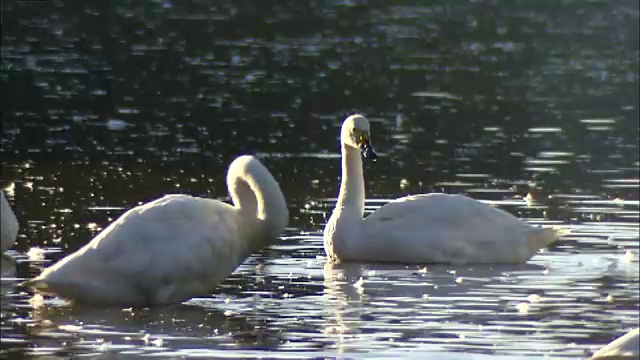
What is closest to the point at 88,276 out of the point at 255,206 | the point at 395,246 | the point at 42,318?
the point at 42,318

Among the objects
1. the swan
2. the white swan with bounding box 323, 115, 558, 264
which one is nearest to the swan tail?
the white swan with bounding box 323, 115, 558, 264

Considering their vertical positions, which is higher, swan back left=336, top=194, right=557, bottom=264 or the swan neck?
the swan neck

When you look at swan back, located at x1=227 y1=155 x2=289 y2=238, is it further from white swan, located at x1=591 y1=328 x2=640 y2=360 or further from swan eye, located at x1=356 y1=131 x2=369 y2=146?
white swan, located at x1=591 y1=328 x2=640 y2=360

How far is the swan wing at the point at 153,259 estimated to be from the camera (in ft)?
38.7

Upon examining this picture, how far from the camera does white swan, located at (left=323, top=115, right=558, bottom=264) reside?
1456 cm

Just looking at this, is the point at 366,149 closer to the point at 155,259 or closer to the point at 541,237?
the point at 541,237

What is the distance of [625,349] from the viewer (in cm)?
930

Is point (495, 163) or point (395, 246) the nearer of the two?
point (395, 246)

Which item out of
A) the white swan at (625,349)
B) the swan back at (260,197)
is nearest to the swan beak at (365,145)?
the swan back at (260,197)

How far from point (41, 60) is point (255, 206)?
63.3 ft

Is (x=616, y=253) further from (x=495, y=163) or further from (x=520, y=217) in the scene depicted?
(x=495, y=163)

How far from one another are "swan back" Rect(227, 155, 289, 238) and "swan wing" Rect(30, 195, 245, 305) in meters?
0.53

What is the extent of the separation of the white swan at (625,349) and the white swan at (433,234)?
16.8ft

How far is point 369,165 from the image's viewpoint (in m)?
20.1
